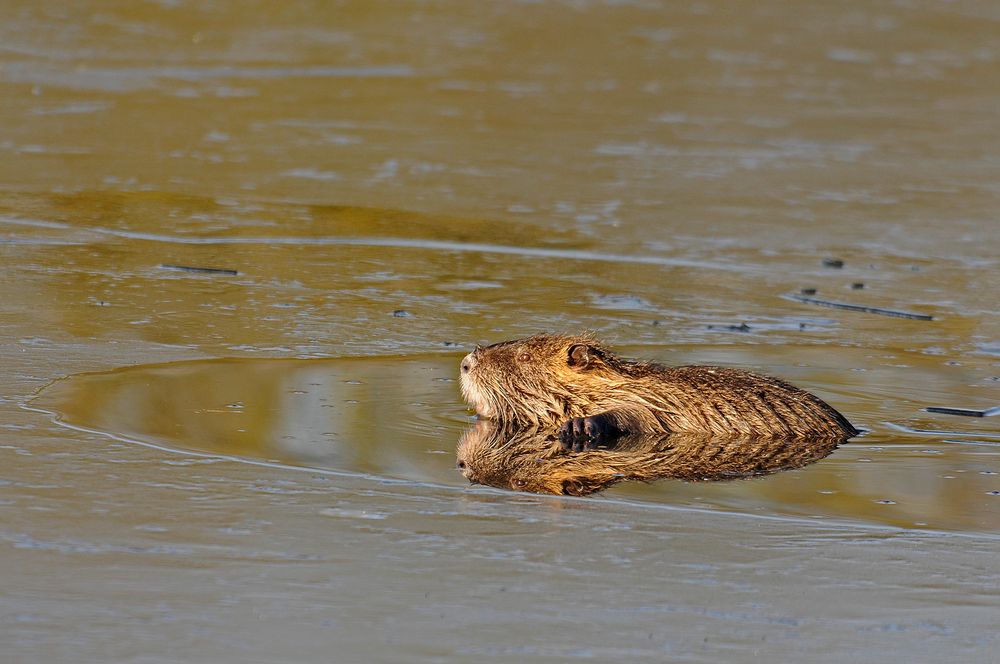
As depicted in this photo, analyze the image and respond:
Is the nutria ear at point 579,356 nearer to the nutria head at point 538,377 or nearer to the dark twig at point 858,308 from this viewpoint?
the nutria head at point 538,377

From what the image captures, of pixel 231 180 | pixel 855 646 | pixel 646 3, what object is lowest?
pixel 855 646

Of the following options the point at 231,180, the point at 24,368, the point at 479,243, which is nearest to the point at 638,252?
the point at 479,243

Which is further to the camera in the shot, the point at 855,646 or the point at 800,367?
the point at 800,367

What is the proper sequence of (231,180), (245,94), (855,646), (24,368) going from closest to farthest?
(855,646) → (24,368) → (231,180) → (245,94)

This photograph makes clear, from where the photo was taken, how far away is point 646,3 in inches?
711

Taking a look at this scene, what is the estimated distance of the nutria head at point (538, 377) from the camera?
588 centimetres

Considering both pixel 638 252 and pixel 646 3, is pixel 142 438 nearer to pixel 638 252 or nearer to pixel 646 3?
pixel 638 252

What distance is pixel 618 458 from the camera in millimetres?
5348

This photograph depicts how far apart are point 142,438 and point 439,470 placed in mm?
955

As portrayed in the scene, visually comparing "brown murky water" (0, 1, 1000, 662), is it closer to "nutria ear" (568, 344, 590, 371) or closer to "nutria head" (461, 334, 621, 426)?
"nutria head" (461, 334, 621, 426)

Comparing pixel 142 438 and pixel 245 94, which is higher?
pixel 245 94

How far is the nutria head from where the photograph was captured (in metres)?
5.88

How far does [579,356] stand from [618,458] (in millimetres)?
670

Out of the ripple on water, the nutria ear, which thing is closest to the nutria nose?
the ripple on water
